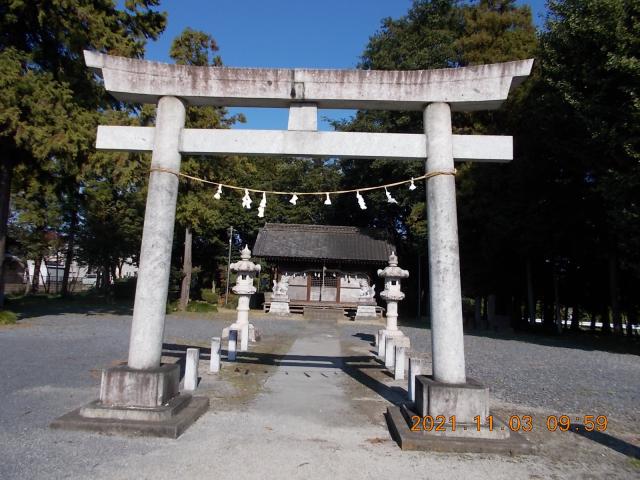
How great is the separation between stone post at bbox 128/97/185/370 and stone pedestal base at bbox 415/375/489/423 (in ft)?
10.7

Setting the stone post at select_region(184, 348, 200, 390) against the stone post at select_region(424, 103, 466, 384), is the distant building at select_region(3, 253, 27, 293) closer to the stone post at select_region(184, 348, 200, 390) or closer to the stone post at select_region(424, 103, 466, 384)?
the stone post at select_region(184, 348, 200, 390)

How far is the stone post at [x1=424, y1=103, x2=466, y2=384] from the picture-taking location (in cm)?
493

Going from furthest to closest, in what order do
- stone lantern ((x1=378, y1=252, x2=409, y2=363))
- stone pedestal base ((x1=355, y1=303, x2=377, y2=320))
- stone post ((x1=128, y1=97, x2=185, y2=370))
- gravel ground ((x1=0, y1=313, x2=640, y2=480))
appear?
1. stone pedestal base ((x1=355, y1=303, x2=377, y2=320))
2. stone lantern ((x1=378, y1=252, x2=409, y2=363))
3. stone post ((x1=128, y1=97, x2=185, y2=370))
4. gravel ground ((x1=0, y1=313, x2=640, y2=480))

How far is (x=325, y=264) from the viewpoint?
26.3 metres

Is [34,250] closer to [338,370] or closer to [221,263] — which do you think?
[221,263]

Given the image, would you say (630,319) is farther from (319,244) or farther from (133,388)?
(133,388)

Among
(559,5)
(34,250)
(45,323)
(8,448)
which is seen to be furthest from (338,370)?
(34,250)

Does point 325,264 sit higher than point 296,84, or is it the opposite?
point 296,84

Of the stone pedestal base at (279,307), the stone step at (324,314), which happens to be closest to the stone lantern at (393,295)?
the stone step at (324,314)

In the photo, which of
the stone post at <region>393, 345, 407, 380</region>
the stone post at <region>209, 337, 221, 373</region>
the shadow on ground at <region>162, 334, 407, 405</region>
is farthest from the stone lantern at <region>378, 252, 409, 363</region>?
the stone post at <region>209, 337, 221, 373</region>

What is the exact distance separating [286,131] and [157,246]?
217 cm

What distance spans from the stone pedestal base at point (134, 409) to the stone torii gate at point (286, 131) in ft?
0.76

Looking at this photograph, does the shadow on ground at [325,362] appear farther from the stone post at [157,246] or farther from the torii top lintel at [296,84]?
the torii top lintel at [296,84]

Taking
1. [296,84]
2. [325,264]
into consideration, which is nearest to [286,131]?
[296,84]
